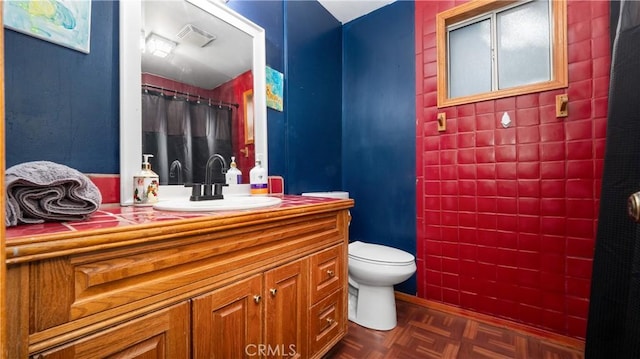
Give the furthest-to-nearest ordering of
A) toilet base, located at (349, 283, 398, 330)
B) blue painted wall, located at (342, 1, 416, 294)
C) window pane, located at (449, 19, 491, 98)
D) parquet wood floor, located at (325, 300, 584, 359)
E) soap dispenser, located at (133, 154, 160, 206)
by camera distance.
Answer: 1. blue painted wall, located at (342, 1, 416, 294)
2. window pane, located at (449, 19, 491, 98)
3. toilet base, located at (349, 283, 398, 330)
4. parquet wood floor, located at (325, 300, 584, 359)
5. soap dispenser, located at (133, 154, 160, 206)

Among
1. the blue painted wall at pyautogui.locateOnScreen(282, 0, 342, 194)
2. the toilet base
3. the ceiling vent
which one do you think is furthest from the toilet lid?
the ceiling vent

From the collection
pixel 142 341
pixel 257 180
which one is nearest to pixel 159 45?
pixel 257 180

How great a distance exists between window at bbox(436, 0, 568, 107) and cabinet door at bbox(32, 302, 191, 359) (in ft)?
6.23

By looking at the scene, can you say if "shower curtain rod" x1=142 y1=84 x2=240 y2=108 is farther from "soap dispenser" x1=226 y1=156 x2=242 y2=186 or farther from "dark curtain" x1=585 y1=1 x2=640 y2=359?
"dark curtain" x1=585 y1=1 x2=640 y2=359

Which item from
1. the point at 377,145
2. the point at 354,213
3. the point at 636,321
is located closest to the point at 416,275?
the point at 354,213

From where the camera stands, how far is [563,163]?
1.43m

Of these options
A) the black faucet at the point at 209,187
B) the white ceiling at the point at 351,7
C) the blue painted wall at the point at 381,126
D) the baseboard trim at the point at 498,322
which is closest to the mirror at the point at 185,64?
the black faucet at the point at 209,187

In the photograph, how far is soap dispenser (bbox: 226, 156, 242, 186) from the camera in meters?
1.43

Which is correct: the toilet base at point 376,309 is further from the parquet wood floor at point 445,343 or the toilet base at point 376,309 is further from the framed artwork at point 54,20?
the framed artwork at point 54,20

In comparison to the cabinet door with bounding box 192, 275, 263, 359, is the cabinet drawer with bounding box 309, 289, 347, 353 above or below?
below

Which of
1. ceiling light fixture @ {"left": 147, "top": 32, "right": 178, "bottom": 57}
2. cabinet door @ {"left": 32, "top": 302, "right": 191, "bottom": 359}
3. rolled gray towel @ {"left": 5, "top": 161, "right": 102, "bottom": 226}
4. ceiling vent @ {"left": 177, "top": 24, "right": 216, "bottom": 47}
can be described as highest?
ceiling vent @ {"left": 177, "top": 24, "right": 216, "bottom": 47}

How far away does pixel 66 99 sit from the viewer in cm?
89

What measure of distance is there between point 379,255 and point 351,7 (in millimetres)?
1952
